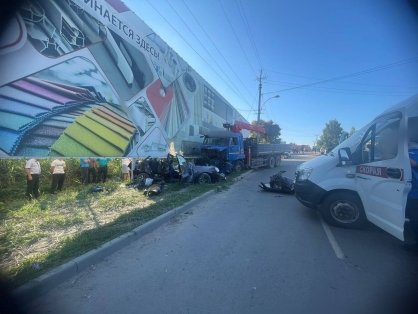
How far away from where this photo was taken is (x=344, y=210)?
18.1ft

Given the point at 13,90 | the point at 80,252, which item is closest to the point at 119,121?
the point at 13,90

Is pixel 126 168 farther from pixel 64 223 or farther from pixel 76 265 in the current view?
pixel 76 265

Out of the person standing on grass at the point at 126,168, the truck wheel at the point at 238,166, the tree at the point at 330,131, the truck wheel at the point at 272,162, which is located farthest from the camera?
the tree at the point at 330,131

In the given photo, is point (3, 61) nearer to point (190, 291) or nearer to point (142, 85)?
point (142, 85)

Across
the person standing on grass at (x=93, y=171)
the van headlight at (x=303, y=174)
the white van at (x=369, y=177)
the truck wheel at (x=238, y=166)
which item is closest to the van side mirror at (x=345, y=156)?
the white van at (x=369, y=177)

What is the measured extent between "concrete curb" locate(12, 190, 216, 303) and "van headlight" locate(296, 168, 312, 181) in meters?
3.43

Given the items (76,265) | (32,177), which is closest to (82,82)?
(32,177)

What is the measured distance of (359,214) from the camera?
17.6 feet

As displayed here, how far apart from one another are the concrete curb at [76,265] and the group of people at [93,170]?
6880mm

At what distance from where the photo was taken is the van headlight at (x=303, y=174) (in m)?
6.07

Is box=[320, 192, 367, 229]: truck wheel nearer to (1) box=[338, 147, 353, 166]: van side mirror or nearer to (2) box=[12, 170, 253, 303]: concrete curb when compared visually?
(1) box=[338, 147, 353, 166]: van side mirror

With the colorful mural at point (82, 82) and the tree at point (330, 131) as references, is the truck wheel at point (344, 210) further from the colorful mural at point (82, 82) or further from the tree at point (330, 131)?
the tree at point (330, 131)

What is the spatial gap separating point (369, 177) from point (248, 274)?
297cm

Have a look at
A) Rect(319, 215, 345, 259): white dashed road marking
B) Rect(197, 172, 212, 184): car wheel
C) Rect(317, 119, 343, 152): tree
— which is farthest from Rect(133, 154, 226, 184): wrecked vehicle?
Rect(317, 119, 343, 152): tree
